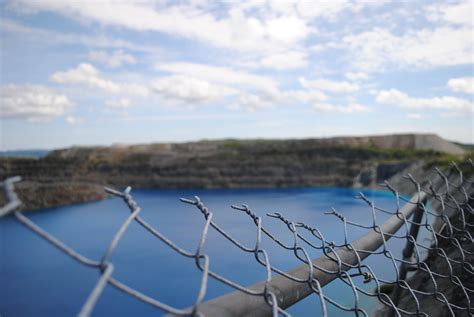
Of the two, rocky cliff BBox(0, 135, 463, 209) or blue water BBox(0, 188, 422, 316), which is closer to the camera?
blue water BBox(0, 188, 422, 316)

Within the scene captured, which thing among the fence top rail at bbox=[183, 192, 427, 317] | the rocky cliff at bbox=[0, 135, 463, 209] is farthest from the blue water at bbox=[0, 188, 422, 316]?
the rocky cliff at bbox=[0, 135, 463, 209]

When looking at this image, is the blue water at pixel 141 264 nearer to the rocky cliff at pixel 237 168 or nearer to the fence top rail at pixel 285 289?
the fence top rail at pixel 285 289

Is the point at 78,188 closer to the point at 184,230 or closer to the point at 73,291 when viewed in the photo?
the point at 184,230

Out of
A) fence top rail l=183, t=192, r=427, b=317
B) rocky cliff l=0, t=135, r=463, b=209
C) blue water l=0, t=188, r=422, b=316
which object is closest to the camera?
fence top rail l=183, t=192, r=427, b=317

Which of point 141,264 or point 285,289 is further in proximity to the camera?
point 141,264

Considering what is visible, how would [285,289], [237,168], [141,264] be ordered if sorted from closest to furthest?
[285,289] < [141,264] < [237,168]

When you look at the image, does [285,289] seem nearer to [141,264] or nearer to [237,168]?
[141,264]

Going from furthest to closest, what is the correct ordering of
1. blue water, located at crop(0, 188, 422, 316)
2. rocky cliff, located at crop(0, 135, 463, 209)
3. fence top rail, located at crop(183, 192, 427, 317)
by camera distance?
rocky cliff, located at crop(0, 135, 463, 209) → blue water, located at crop(0, 188, 422, 316) → fence top rail, located at crop(183, 192, 427, 317)

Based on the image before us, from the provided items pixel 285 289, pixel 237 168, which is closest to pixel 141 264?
pixel 285 289

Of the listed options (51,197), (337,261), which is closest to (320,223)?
(337,261)

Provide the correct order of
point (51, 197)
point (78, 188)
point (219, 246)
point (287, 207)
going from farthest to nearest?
point (78, 188) → point (51, 197) → point (287, 207) → point (219, 246)

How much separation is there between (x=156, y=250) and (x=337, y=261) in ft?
38.6

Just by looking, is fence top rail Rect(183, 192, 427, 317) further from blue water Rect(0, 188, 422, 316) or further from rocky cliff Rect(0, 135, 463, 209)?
rocky cliff Rect(0, 135, 463, 209)

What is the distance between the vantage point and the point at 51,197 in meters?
24.1
